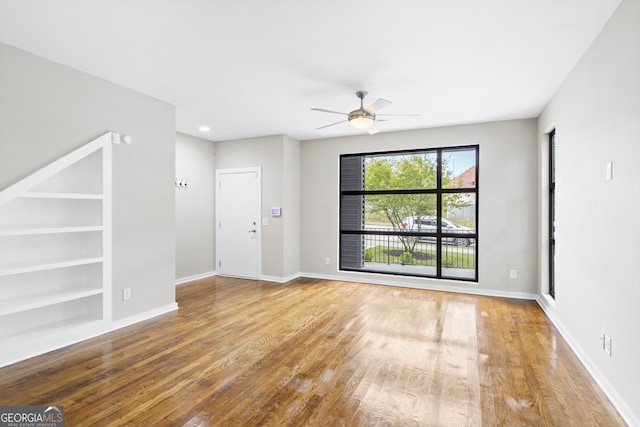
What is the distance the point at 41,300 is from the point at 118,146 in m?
1.68

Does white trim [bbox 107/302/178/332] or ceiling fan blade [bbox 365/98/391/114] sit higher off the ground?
ceiling fan blade [bbox 365/98/391/114]

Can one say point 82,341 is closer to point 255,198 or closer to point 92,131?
point 92,131

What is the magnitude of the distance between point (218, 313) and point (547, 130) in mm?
4847

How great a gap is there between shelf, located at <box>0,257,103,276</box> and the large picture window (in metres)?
3.99

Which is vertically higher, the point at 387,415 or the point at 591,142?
the point at 591,142

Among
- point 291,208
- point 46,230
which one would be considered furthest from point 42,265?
point 291,208

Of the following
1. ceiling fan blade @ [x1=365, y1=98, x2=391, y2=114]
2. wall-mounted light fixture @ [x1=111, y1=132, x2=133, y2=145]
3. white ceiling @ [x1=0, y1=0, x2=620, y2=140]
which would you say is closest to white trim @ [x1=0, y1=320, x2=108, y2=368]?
wall-mounted light fixture @ [x1=111, y1=132, x2=133, y2=145]

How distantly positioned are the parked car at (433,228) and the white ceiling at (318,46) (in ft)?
6.43

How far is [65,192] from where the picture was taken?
3201 millimetres

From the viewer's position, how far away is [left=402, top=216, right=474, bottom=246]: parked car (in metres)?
5.14

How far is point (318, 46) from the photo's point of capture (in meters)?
2.64

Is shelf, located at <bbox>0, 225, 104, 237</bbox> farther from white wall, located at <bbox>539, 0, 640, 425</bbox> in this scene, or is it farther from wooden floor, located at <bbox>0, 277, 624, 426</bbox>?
white wall, located at <bbox>539, 0, 640, 425</bbox>

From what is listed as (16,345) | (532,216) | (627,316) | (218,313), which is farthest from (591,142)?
(16,345)

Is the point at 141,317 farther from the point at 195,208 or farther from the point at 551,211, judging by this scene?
the point at 551,211
